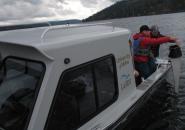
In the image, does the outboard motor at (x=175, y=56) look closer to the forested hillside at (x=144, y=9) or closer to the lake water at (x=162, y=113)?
the lake water at (x=162, y=113)

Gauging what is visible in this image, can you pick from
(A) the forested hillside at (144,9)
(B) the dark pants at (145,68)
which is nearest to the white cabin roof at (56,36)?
(B) the dark pants at (145,68)

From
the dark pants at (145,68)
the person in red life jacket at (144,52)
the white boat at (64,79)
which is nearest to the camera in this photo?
the white boat at (64,79)

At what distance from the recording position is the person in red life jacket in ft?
21.3

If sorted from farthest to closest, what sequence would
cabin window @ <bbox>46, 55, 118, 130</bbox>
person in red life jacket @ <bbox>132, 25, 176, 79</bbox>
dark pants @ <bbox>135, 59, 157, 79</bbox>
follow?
dark pants @ <bbox>135, 59, 157, 79</bbox> → person in red life jacket @ <bbox>132, 25, 176, 79</bbox> → cabin window @ <bbox>46, 55, 118, 130</bbox>

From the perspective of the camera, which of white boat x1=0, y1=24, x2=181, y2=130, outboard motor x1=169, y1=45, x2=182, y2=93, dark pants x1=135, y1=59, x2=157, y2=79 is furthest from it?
outboard motor x1=169, y1=45, x2=182, y2=93

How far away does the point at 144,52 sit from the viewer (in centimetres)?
679

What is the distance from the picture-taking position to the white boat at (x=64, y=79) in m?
3.01

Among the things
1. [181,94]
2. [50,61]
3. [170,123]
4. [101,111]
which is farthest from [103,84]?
[181,94]

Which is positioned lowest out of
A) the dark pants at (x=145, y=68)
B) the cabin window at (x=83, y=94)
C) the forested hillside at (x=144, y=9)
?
the forested hillside at (x=144, y=9)

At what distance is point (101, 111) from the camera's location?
12.6ft

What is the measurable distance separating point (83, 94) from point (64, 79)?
0.49m

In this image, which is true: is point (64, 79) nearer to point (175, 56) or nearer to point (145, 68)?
point (145, 68)

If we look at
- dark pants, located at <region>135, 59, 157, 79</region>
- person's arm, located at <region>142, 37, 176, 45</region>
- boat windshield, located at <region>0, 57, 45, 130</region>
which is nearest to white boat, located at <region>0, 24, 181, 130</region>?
boat windshield, located at <region>0, 57, 45, 130</region>

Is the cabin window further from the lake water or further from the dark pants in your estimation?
the dark pants
